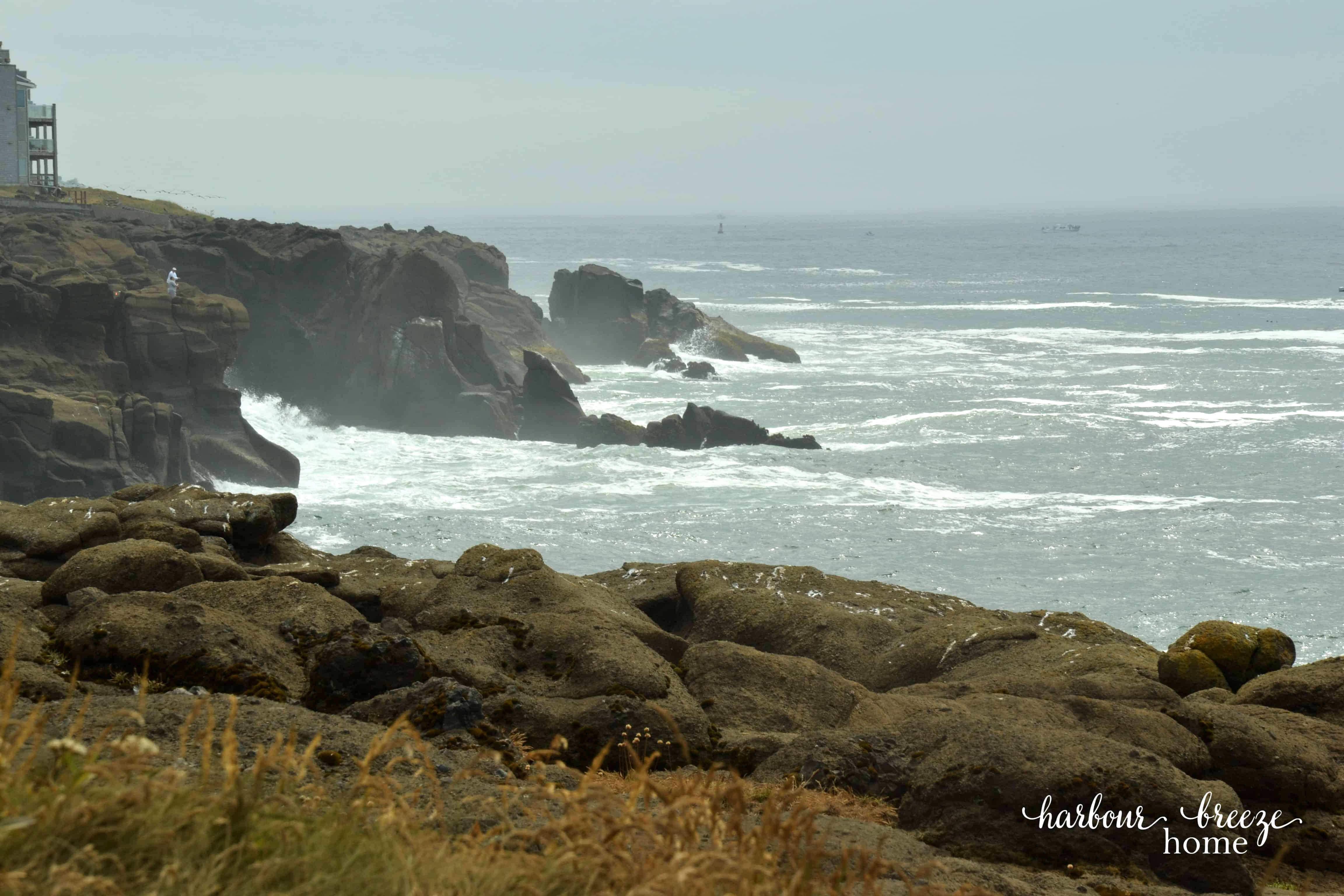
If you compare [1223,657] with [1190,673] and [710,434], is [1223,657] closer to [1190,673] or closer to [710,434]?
[1190,673]

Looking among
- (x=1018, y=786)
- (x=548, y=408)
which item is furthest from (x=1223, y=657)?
(x=548, y=408)

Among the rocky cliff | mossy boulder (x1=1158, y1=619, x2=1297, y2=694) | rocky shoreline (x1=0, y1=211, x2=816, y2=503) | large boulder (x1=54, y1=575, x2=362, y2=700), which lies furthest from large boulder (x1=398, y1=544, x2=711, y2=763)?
the rocky cliff

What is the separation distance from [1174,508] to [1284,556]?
6335 millimetres

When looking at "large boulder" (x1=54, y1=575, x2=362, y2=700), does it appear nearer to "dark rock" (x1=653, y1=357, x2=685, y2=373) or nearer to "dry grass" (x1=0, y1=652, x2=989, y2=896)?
"dry grass" (x1=0, y1=652, x2=989, y2=896)

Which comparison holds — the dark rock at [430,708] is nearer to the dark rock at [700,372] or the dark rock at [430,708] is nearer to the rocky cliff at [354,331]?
the rocky cliff at [354,331]

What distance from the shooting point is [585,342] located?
307 ft

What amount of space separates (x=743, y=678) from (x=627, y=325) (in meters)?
82.1

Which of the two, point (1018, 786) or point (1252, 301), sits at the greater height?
point (1252, 301)

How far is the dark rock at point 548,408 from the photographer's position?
59469 mm

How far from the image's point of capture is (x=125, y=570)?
1249cm

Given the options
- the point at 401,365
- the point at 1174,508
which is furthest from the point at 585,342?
the point at 1174,508

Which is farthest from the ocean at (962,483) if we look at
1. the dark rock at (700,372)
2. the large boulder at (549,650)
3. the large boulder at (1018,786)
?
the large boulder at (1018,786)

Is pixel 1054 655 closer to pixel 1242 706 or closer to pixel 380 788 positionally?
pixel 1242 706

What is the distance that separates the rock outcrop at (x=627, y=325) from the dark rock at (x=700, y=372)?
23.7 feet
